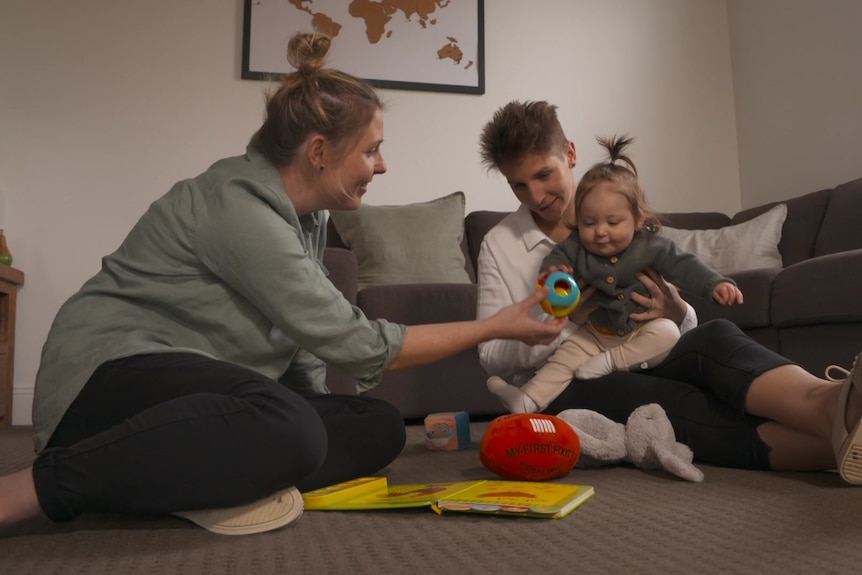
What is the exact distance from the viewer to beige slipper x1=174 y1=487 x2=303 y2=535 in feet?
3.54

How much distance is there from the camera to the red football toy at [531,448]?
1385 millimetres

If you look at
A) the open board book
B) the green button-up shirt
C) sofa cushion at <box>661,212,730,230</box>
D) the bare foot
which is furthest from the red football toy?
sofa cushion at <box>661,212,730,230</box>

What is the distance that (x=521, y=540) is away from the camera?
1.00 m

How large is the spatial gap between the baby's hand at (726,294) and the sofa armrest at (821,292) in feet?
2.38

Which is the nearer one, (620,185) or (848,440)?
(848,440)

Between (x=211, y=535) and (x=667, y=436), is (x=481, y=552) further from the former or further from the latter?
(x=667, y=436)

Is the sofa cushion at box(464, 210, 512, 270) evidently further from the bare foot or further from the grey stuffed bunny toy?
the bare foot

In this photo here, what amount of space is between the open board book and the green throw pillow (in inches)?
73.6

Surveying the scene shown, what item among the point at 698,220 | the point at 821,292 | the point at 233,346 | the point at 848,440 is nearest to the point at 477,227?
the point at 698,220

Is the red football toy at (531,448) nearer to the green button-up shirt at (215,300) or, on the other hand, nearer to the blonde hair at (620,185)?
the green button-up shirt at (215,300)

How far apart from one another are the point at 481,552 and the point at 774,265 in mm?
2613

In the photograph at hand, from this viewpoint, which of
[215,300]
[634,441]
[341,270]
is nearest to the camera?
[215,300]

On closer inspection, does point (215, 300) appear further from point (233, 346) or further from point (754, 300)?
point (754, 300)

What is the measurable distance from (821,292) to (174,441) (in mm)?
1905
